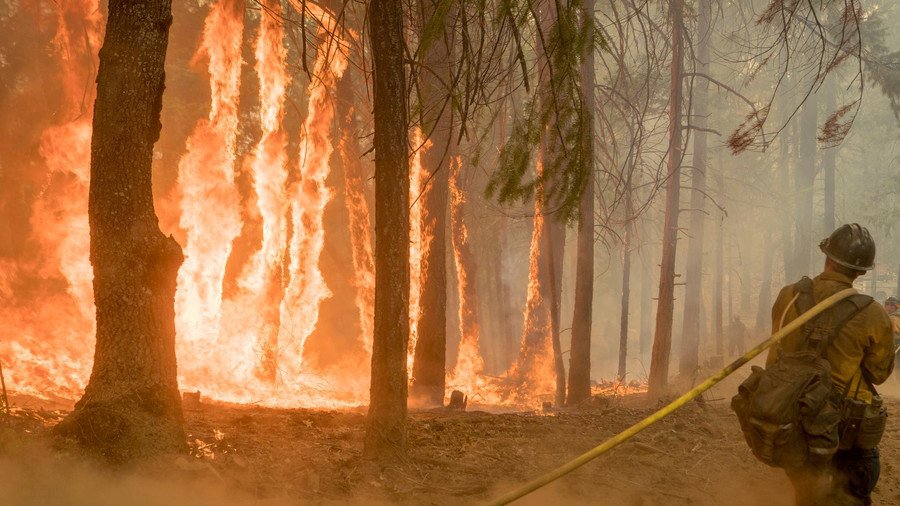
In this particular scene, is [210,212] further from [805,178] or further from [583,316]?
[805,178]

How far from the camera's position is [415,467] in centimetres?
583

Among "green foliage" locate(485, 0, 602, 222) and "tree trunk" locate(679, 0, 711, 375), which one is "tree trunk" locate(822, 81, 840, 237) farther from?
"green foliage" locate(485, 0, 602, 222)

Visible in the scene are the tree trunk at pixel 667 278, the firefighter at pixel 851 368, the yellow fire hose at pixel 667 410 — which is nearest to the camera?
the yellow fire hose at pixel 667 410

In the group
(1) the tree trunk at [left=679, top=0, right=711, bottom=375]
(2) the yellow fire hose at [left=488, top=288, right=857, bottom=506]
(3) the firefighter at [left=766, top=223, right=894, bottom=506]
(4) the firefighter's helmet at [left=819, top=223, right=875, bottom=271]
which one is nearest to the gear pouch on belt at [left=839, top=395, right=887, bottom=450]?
(3) the firefighter at [left=766, top=223, right=894, bottom=506]

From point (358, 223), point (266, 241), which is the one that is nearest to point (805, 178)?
point (358, 223)

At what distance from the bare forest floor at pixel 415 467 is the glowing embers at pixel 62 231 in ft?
27.9

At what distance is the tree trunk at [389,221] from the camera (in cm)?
568

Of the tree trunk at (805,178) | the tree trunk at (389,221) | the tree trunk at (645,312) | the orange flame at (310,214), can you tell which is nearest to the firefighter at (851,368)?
the tree trunk at (389,221)

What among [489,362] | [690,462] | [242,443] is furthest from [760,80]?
[242,443]

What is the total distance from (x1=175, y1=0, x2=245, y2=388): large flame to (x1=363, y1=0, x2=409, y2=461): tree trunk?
32.1 ft

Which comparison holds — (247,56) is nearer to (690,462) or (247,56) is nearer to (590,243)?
(590,243)

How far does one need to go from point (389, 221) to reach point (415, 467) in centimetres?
217

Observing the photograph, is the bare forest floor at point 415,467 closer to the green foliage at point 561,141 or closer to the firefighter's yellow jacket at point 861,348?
the firefighter's yellow jacket at point 861,348

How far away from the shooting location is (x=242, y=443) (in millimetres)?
6023
